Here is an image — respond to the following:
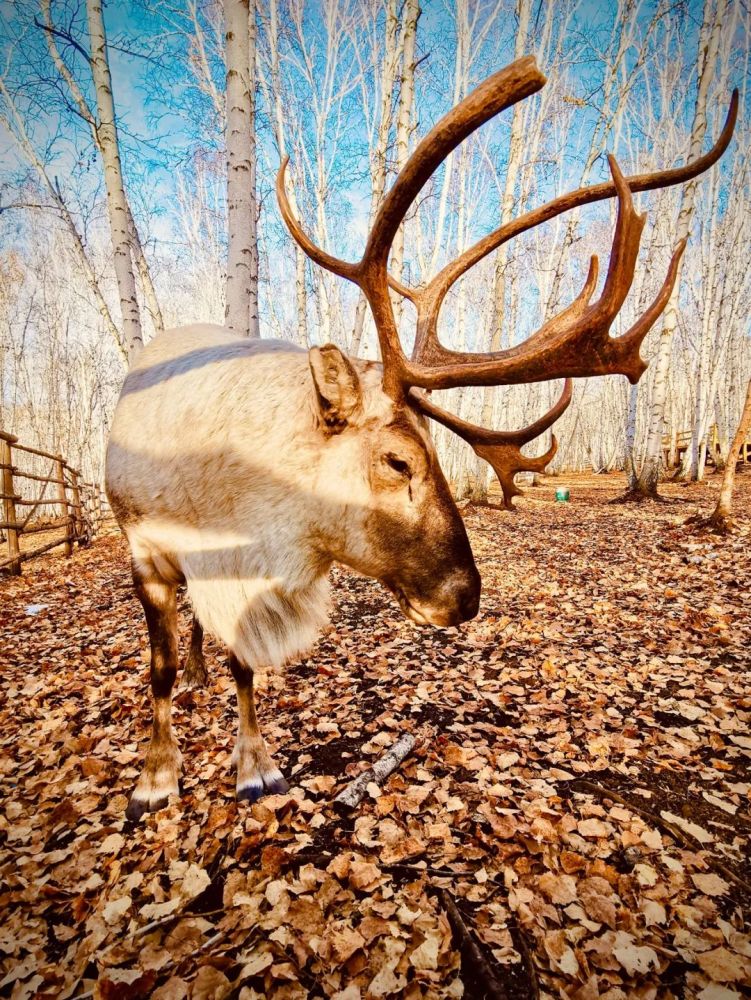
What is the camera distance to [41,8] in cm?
753

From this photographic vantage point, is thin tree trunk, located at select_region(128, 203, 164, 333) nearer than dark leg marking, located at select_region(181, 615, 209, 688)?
No

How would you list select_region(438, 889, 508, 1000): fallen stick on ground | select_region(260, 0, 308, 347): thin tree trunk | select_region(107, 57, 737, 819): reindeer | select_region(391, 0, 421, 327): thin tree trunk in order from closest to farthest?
select_region(438, 889, 508, 1000): fallen stick on ground, select_region(107, 57, 737, 819): reindeer, select_region(391, 0, 421, 327): thin tree trunk, select_region(260, 0, 308, 347): thin tree trunk

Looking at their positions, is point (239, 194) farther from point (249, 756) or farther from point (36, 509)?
point (36, 509)

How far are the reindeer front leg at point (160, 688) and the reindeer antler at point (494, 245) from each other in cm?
160

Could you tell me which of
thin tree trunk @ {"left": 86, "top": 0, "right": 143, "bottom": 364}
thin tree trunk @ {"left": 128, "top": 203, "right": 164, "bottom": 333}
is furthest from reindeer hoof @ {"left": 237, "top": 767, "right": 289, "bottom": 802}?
thin tree trunk @ {"left": 128, "top": 203, "right": 164, "bottom": 333}

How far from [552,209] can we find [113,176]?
23.3ft

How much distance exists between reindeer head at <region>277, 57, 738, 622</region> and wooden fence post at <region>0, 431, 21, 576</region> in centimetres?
756

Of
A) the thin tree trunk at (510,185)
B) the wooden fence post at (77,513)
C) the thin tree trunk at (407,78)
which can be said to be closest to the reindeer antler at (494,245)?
the thin tree trunk at (407,78)

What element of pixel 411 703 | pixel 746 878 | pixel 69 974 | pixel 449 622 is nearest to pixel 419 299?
pixel 449 622

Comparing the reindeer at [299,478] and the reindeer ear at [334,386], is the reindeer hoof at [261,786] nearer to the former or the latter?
the reindeer at [299,478]

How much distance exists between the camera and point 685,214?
9.90 m

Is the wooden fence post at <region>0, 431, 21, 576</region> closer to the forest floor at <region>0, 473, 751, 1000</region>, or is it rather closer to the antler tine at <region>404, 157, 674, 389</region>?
the forest floor at <region>0, 473, 751, 1000</region>

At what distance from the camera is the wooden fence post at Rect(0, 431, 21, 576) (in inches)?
281

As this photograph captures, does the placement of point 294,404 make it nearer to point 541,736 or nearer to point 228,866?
point 228,866
